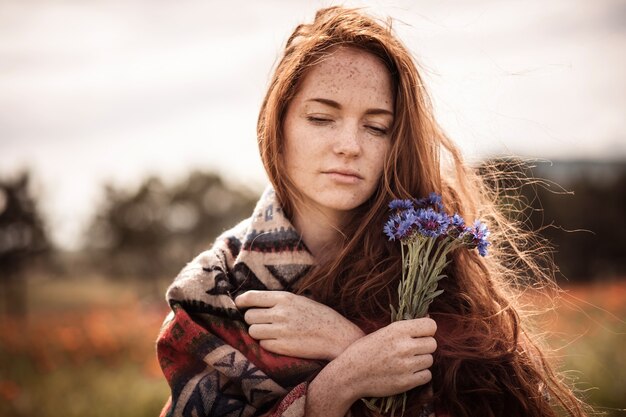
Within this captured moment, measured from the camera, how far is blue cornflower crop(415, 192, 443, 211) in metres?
2.29

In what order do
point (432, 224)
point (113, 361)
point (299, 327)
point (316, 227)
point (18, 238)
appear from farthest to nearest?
point (18, 238) < point (113, 361) < point (316, 227) < point (299, 327) < point (432, 224)

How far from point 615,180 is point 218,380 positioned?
67.1 ft

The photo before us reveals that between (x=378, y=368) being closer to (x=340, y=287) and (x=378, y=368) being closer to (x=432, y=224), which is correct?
(x=340, y=287)

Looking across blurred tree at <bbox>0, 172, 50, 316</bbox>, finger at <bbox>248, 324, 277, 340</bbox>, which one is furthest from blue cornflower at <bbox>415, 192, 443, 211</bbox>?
blurred tree at <bbox>0, 172, 50, 316</bbox>

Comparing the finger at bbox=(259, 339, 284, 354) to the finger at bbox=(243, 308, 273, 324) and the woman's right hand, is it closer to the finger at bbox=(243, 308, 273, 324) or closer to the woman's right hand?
the finger at bbox=(243, 308, 273, 324)

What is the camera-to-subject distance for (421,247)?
81.4 inches

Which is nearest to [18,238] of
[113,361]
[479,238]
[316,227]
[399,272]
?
[113,361]

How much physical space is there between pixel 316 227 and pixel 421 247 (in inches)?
27.1

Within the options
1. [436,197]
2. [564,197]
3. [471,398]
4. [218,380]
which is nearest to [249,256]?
[218,380]

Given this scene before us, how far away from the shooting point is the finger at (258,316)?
2.22m

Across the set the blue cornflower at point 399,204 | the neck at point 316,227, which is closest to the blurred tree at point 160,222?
the neck at point 316,227

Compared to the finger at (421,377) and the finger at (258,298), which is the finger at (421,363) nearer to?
the finger at (421,377)

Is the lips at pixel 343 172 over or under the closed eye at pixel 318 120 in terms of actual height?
under

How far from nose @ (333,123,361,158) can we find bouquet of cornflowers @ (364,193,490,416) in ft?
1.16
